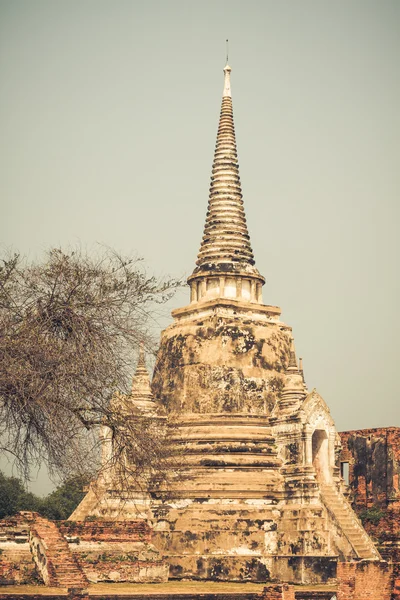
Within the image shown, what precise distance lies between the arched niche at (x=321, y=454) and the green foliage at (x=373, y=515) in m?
Result: 3.96

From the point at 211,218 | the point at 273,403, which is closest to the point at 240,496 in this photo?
the point at 273,403

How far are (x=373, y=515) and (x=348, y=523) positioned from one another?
5.12 meters

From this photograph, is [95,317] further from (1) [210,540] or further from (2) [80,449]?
(1) [210,540]

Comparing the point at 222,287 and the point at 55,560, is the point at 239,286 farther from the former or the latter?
the point at 55,560

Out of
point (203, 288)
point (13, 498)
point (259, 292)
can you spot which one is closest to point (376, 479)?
point (259, 292)

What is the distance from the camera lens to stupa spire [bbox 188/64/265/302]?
107 feet

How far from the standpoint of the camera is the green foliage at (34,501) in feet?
141

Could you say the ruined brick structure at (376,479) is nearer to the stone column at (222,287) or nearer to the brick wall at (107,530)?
the stone column at (222,287)

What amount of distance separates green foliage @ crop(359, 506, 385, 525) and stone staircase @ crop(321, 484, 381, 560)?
12.9 ft

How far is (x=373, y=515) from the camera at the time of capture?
1292 inches

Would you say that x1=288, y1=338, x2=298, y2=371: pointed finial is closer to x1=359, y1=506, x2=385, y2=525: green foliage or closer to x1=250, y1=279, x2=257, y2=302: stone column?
x1=250, y1=279, x2=257, y2=302: stone column

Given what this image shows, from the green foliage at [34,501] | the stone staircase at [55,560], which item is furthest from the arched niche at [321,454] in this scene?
the green foliage at [34,501]

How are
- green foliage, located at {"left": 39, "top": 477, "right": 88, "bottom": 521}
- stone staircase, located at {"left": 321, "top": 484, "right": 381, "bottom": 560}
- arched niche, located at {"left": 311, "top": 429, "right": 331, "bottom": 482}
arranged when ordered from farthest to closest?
1. green foliage, located at {"left": 39, "top": 477, "right": 88, "bottom": 521}
2. arched niche, located at {"left": 311, "top": 429, "right": 331, "bottom": 482}
3. stone staircase, located at {"left": 321, "top": 484, "right": 381, "bottom": 560}

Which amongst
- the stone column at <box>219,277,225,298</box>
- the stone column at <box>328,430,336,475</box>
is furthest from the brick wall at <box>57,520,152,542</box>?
the stone column at <box>219,277,225,298</box>
